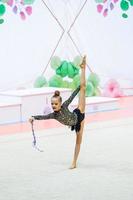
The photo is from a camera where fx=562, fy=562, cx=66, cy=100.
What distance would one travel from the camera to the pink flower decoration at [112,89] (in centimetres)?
1042

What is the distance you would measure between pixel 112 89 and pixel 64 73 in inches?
49.7

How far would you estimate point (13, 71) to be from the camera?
29.7ft

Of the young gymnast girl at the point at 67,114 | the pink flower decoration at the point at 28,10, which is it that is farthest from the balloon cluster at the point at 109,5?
the young gymnast girl at the point at 67,114

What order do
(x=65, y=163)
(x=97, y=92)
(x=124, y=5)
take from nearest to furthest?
1. (x=65, y=163)
2. (x=97, y=92)
3. (x=124, y=5)

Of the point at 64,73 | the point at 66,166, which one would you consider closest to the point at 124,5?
the point at 64,73

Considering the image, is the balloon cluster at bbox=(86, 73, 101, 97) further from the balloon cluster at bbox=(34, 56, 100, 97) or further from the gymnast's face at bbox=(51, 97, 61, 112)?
the gymnast's face at bbox=(51, 97, 61, 112)

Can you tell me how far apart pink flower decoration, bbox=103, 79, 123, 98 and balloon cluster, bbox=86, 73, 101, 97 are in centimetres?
25

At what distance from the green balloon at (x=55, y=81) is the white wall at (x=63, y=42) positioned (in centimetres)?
12

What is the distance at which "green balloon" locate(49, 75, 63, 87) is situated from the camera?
9.53m

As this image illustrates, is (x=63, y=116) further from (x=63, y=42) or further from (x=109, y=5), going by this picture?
(x=109, y=5)

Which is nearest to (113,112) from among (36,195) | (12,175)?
(12,175)

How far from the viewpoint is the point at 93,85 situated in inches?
399

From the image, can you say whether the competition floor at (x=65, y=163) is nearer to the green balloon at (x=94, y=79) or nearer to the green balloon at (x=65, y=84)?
the green balloon at (x=65, y=84)

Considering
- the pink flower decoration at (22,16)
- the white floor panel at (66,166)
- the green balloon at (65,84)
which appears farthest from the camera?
the green balloon at (65,84)
